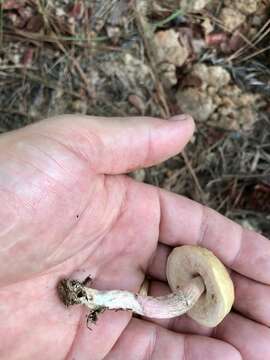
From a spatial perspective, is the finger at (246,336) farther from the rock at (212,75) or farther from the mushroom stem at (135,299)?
the rock at (212,75)

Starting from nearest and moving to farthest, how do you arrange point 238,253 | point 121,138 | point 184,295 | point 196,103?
point 121,138
point 184,295
point 238,253
point 196,103

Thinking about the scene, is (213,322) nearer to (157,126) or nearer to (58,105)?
(157,126)

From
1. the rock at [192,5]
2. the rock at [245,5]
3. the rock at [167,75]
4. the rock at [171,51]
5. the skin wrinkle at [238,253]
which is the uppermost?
the rock at [245,5]

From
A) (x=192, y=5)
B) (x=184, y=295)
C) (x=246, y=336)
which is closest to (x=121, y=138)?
(x=184, y=295)

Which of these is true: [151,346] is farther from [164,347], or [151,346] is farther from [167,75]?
[167,75]

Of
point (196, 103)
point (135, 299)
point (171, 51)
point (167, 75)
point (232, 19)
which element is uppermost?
A: point (232, 19)

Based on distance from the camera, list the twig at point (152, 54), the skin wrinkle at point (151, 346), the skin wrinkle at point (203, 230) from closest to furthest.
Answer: the skin wrinkle at point (151, 346) < the skin wrinkle at point (203, 230) < the twig at point (152, 54)

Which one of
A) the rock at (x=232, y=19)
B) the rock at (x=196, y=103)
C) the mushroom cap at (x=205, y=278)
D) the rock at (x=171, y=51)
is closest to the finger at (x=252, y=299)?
the mushroom cap at (x=205, y=278)

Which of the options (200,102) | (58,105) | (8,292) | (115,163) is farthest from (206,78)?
(8,292)

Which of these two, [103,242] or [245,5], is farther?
[245,5]

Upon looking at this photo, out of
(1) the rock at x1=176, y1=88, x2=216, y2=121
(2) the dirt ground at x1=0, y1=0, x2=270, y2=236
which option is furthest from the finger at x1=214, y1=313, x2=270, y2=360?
(1) the rock at x1=176, y1=88, x2=216, y2=121
